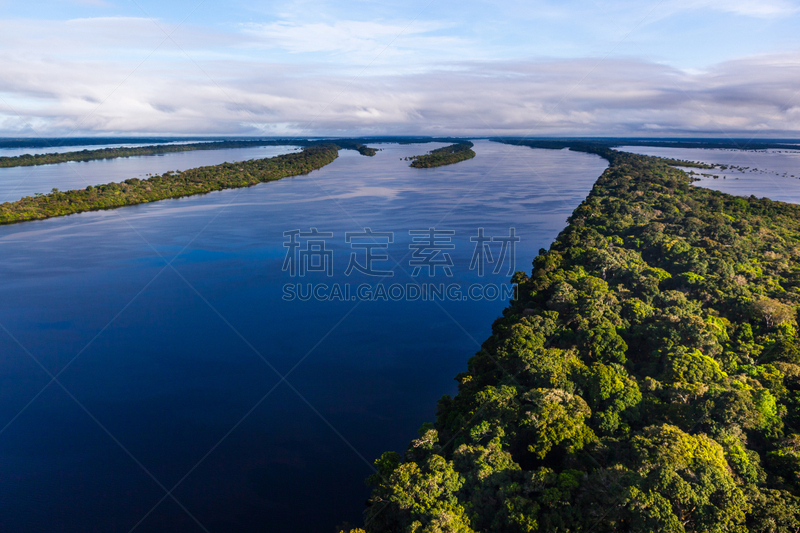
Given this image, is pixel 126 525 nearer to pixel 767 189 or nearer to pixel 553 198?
pixel 553 198

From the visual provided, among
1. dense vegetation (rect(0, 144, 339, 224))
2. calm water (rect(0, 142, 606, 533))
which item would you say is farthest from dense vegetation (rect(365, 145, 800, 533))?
dense vegetation (rect(0, 144, 339, 224))

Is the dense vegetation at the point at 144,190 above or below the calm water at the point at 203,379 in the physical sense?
above

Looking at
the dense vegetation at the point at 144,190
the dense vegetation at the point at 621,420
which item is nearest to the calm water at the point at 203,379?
the dense vegetation at the point at 621,420

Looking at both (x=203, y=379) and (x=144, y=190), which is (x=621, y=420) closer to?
(x=203, y=379)

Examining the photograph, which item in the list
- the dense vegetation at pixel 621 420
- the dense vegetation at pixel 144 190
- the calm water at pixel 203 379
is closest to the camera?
the dense vegetation at pixel 621 420

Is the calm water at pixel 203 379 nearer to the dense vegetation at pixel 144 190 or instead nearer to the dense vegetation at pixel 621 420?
the dense vegetation at pixel 621 420

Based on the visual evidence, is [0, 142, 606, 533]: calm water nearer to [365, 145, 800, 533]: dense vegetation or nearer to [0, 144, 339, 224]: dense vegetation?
[365, 145, 800, 533]: dense vegetation

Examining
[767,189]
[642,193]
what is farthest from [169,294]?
[767,189]

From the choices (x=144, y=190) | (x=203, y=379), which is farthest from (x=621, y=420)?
(x=144, y=190)
